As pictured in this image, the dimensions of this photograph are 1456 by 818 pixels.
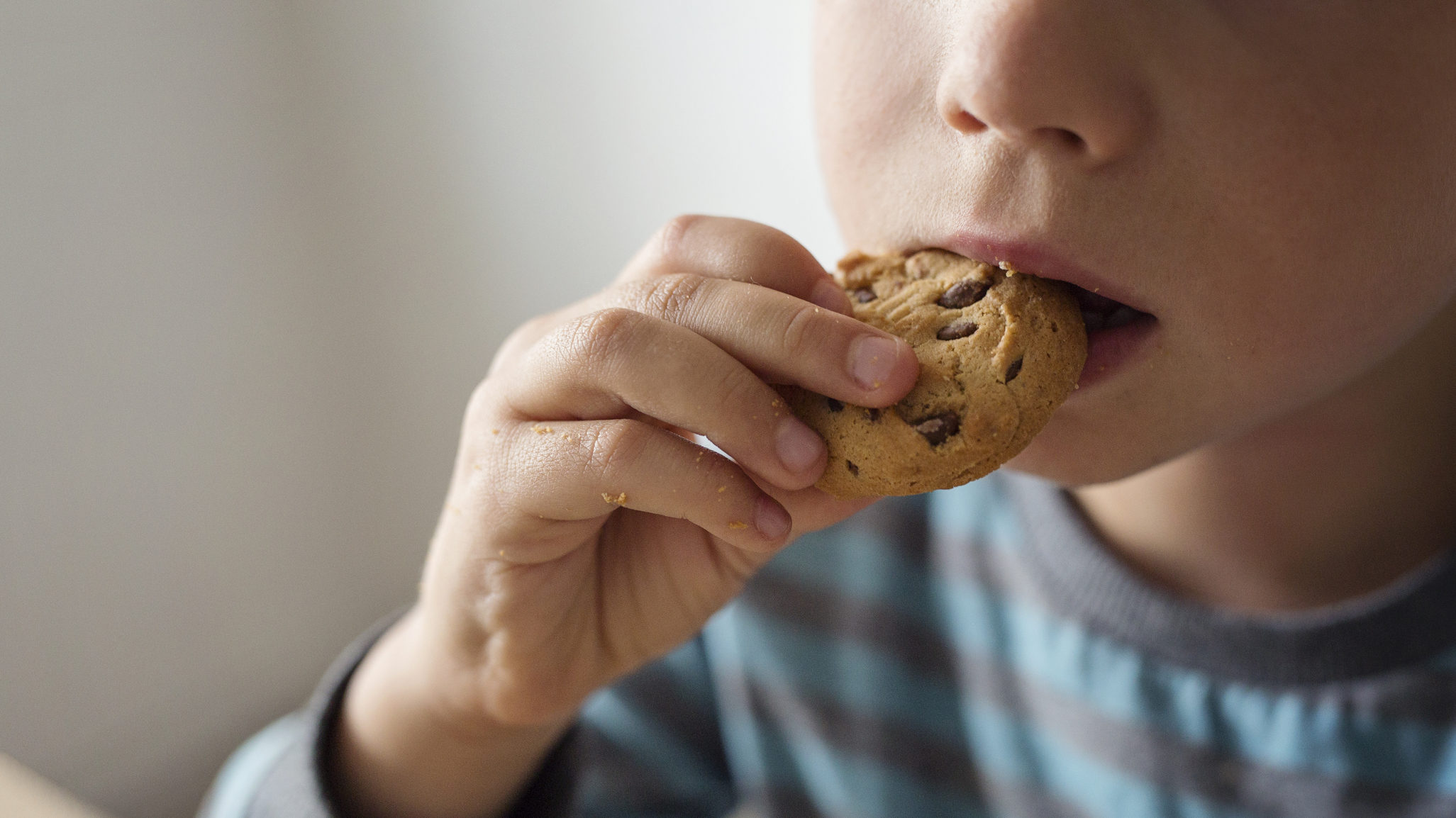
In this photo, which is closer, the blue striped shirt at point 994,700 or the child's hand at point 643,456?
the child's hand at point 643,456

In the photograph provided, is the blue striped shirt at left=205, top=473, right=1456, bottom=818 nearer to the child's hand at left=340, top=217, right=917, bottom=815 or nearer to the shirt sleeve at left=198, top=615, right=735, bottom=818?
the shirt sleeve at left=198, top=615, right=735, bottom=818

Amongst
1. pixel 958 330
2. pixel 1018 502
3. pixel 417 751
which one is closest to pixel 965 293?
pixel 958 330

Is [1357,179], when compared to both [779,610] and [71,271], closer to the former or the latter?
[779,610]

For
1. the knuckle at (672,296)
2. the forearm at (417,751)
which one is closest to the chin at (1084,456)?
the knuckle at (672,296)

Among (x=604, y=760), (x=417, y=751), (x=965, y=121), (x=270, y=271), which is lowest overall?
(x=604, y=760)

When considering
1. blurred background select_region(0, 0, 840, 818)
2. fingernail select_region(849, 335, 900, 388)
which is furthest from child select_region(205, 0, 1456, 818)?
blurred background select_region(0, 0, 840, 818)

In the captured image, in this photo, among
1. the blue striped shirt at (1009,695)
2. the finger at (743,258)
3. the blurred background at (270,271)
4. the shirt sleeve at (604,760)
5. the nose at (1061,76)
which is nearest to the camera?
the nose at (1061,76)

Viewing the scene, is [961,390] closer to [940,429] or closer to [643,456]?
[940,429]

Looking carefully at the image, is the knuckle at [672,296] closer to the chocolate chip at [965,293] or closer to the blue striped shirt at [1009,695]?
the chocolate chip at [965,293]
